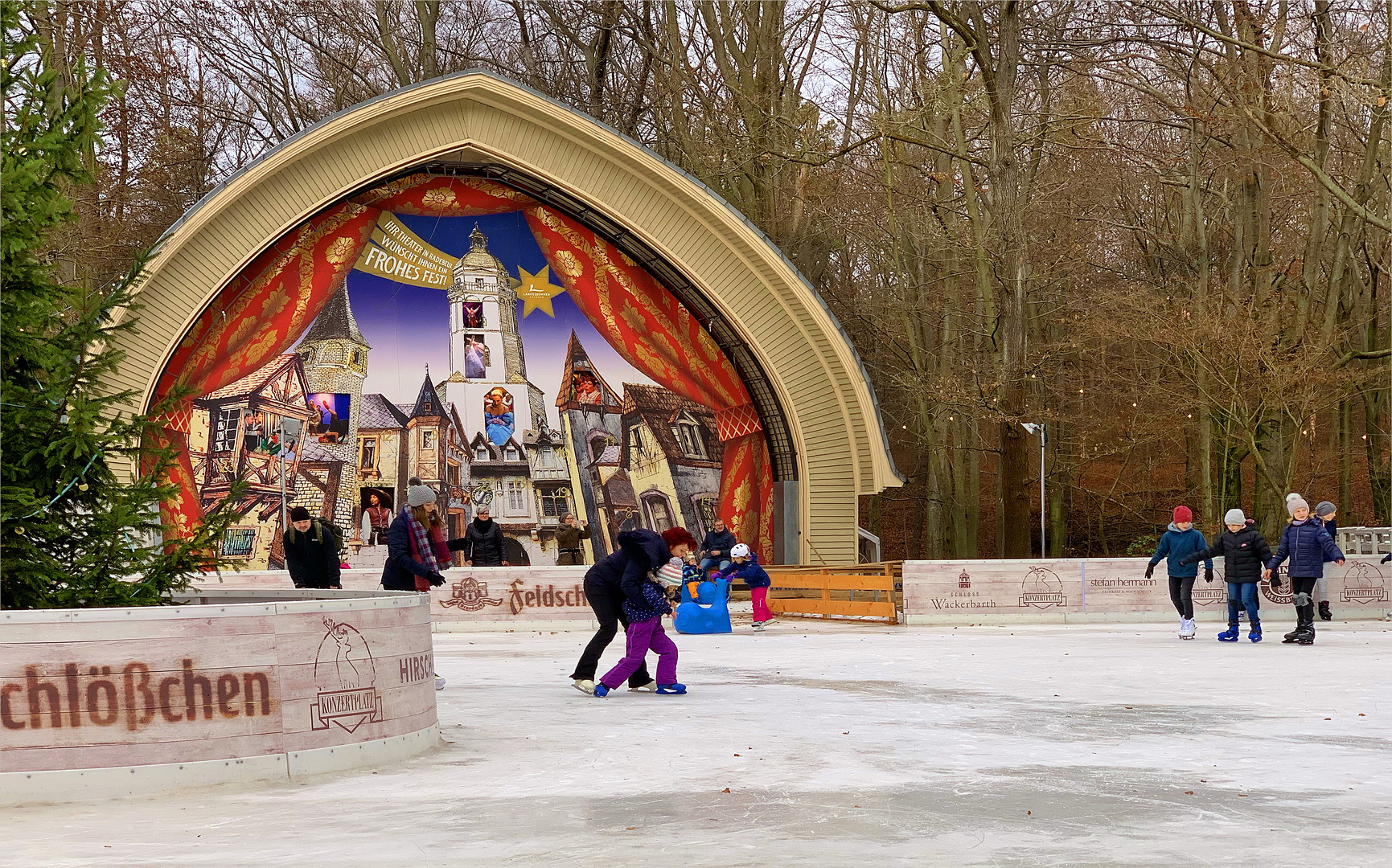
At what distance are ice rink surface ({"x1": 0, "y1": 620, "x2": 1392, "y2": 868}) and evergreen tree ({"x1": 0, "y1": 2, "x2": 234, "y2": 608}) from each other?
187 cm

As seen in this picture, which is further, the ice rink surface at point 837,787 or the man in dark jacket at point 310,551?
the man in dark jacket at point 310,551

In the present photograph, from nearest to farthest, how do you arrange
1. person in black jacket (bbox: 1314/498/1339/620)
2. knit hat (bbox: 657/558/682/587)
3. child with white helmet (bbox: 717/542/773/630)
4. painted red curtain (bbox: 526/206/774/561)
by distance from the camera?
knit hat (bbox: 657/558/682/587), person in black jacket (bbox: 1314/498/1339/620), child with white helmet (bbox: 717/542/773/630), painted red curtain (bbox: 526/206/774/561)

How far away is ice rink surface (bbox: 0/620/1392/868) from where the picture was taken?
244 inches

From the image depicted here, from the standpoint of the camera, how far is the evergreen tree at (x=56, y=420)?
8742 millimetres

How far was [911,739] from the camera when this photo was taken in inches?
373

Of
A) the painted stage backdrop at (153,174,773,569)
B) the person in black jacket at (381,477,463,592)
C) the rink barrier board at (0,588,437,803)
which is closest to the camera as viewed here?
the rink barrier board at (0,588,437,803)

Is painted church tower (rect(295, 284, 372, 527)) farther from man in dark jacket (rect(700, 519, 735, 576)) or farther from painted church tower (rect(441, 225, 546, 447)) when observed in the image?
man in dark jacket (rect(700, 519, 735, 576))

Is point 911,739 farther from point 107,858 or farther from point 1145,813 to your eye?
point 107,858

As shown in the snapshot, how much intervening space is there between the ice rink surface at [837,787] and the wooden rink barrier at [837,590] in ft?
30.5

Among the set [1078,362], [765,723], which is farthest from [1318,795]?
[1078,362]

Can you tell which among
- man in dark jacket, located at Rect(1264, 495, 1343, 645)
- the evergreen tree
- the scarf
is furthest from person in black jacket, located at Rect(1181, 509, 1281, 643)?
the evergreen tree

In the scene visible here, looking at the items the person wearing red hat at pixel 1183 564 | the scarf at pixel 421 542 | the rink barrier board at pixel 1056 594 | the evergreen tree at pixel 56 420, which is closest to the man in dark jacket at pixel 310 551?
the scarf at pixel 421 542

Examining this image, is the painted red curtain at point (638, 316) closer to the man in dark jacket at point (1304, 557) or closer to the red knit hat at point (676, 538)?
the man in dark jacket at point (1304, 557)

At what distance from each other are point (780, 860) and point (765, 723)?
4407 millimetres
